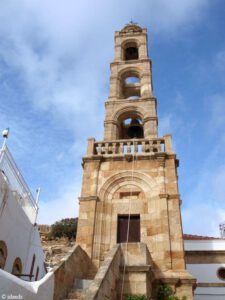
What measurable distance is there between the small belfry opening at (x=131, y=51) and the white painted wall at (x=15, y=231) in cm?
1589

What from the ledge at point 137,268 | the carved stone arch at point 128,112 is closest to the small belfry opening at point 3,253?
the ledge at point 137,268

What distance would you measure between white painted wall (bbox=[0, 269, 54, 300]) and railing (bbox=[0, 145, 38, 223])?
10.9 feet

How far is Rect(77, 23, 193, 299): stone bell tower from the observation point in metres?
11.7

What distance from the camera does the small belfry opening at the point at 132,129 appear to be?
18.0m

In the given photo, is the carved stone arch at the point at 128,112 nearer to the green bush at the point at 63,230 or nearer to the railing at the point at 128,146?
the railing at the point at 128,146

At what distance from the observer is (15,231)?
9703 mm

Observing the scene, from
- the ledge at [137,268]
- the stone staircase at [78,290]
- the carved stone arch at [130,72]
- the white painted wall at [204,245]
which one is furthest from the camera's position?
the carved stone arch at [130,72]

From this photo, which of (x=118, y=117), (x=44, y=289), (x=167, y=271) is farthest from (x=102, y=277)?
(x=118, y=117)

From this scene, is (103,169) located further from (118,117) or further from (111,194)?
(118,117)

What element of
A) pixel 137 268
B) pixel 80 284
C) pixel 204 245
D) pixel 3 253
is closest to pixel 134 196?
pixel 137 268

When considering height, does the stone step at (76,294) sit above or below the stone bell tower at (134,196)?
below

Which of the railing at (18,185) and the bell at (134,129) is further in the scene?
the bell at (134,129)

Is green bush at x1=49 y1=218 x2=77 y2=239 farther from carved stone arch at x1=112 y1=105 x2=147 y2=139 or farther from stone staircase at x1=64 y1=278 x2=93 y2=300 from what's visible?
stone staircase at x1=64 y1=278 x2=93 y2=300

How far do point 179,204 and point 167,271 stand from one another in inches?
112
